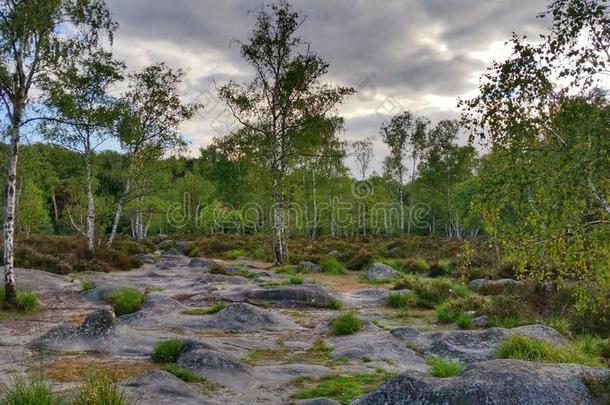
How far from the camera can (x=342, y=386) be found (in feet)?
27.6

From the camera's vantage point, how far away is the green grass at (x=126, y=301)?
1502 centimetres

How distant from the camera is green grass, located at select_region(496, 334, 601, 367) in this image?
912 cm

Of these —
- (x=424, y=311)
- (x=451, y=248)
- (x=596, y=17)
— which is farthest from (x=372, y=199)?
(x=596, y=17)

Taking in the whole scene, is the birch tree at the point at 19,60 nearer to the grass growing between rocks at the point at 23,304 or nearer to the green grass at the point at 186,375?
the grass growing between rocks at the point at 23,304

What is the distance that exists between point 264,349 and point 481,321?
251 inches

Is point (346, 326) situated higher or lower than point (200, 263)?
lower

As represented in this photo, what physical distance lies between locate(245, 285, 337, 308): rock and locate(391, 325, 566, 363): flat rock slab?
5279 mm

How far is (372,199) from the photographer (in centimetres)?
6694

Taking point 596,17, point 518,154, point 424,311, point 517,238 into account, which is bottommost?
point 424,311

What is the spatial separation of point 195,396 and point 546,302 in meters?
12.8

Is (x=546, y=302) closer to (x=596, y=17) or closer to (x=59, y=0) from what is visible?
(x=596, y=17)

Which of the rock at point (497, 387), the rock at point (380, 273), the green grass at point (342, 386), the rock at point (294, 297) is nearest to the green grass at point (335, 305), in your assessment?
the rock at point (294, 297)

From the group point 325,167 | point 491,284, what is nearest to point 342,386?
point 491,284

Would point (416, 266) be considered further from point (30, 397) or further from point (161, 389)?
point (30, 397)
